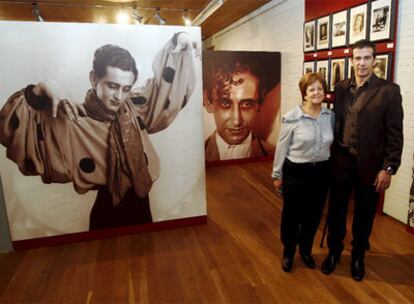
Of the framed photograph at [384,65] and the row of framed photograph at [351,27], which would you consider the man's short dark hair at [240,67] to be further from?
the framed photograph at [384,65]

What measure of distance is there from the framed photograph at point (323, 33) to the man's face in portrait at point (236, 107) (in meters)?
1.35

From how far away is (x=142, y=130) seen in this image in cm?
302

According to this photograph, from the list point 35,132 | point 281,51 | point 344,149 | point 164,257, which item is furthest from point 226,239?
point 281,51

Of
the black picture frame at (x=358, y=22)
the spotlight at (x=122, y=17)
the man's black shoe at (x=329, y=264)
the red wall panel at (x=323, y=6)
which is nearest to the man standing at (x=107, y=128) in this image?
the man's black shoe at (x=329, y=264)

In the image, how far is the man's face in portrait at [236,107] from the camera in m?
5.38

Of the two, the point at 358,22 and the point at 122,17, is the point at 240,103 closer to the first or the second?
the point at 358,22

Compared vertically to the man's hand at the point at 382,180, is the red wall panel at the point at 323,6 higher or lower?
higher

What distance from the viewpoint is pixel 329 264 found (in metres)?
2.49

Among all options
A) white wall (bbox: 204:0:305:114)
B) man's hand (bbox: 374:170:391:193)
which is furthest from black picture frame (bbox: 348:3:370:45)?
man's hand (bbox: 374:170:391:193)

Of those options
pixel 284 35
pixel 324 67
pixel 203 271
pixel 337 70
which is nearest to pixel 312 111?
pixel 203 271

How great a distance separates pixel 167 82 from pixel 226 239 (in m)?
1.58

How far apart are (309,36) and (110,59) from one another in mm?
3046

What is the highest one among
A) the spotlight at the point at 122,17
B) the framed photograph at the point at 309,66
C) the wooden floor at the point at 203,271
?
the spotlight at the point at 122,17

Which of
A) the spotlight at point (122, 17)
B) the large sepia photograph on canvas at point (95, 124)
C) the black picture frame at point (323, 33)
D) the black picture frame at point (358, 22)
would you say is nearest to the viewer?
the large sepia photograph on canvas at point (95, 124)
